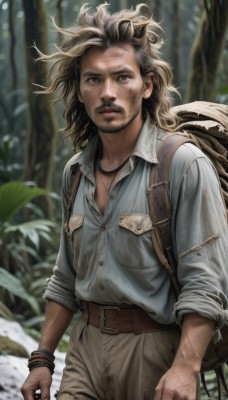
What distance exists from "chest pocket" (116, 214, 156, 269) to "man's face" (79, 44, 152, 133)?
43cm

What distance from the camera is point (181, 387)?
3262mm

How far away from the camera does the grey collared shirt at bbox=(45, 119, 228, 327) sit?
3.42m

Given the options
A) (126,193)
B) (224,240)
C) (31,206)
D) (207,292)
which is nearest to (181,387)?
(207,292)

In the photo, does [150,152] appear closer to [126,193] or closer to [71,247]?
[126,193]

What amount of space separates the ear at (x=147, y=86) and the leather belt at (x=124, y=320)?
3.14 feet

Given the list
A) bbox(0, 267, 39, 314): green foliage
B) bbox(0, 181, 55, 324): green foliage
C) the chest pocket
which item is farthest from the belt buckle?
bbox(0, 181, 55, 324): green foliage

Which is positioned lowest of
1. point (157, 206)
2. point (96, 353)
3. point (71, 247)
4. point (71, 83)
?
point (96, 353)

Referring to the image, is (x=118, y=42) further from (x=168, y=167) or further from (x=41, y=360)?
(x=41, y=360)

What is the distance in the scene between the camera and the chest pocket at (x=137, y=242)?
3514 mm

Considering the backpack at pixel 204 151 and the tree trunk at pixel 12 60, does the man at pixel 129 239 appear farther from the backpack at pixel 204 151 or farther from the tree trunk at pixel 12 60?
the tree trunk at pixel 12 60

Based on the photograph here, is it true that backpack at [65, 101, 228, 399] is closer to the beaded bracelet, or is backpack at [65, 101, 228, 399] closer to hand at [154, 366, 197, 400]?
hand at [154, 366, 197, 400]

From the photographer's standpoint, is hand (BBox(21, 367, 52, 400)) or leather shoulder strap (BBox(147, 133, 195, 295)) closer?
leather shoulder strap (BBox(147, 133, 195, 295))

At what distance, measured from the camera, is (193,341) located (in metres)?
3.32

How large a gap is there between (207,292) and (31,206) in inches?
326
